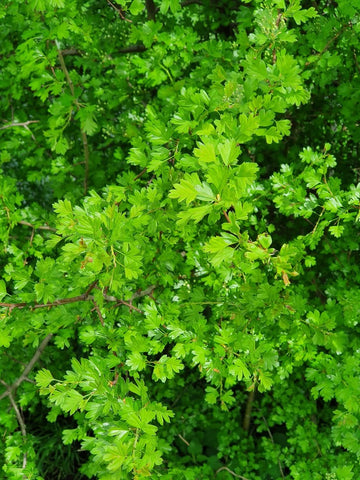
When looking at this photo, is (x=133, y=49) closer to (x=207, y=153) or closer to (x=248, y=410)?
(x=207, y=153)

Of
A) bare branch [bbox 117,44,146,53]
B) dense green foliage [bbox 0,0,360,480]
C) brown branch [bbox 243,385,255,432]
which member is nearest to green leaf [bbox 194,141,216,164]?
dense green foliage [bbox 0,0,360,480]

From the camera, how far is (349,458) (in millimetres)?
2268

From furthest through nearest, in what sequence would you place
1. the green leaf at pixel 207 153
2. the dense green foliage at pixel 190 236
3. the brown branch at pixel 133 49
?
1. the brown branch at pixel 133 49
2. the dense green foliage at pixel 190 236
3. the green leaf at pixel 207 153

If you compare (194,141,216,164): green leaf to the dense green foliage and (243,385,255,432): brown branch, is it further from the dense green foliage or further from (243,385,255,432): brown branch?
(243,385,255,432): brown branch

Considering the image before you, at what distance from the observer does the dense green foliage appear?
1.26 m

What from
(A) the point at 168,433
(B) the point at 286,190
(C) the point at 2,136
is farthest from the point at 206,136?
(A) the point at 168,433

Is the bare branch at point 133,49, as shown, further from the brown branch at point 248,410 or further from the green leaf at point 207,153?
the brown branch at point 248,410

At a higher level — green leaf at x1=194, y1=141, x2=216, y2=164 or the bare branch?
green leaf at x1=194, y1=141, x2=216, y2=164

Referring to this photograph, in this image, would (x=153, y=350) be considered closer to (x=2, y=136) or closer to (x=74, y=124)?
(x=74, y=124)

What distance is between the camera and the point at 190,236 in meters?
1.85

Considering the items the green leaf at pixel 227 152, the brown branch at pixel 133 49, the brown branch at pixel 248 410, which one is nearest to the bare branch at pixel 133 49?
the brown branch at pixel 133 49

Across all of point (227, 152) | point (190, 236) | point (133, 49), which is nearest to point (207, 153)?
point (227, 152)

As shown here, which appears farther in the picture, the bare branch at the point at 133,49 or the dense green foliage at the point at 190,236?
the bare branch at the point at 133,49

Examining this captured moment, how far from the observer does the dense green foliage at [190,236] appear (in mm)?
1256
